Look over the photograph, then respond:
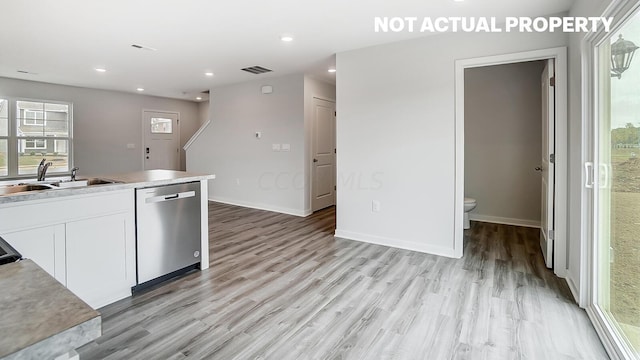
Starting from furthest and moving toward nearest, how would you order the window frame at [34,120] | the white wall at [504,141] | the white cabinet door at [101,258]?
the window frame at [34,120] → the white wall at [504,141] → the white cabinet door at [101,258]

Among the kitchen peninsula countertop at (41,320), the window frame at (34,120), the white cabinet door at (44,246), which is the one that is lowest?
the white cabinet door at (44,246)

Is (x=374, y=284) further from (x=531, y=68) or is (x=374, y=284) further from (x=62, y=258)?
(x=531, y=68)

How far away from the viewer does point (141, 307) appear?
2359mm

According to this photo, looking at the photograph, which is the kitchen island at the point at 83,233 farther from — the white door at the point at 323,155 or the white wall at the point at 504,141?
the white wall at the point at 504,141

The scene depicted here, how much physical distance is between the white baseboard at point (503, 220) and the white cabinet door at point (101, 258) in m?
4.53

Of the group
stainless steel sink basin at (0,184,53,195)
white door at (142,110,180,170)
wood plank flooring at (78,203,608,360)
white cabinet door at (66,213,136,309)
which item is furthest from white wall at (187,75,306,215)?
stainless steel sink basin at (0,184,53,195)

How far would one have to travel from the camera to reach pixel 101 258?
2.35 metres

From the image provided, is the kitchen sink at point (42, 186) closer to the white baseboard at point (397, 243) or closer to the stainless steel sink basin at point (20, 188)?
the stainless steel sink basin at point (20, 188)

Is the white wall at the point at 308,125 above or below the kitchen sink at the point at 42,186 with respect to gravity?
above

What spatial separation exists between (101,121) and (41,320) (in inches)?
307

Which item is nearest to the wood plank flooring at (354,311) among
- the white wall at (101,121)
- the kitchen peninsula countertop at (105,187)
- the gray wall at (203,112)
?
the kitchen peninsula countertop at (105,187)

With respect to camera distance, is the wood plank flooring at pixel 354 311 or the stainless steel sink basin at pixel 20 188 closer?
the wood plank flooring at pixel 354 311
